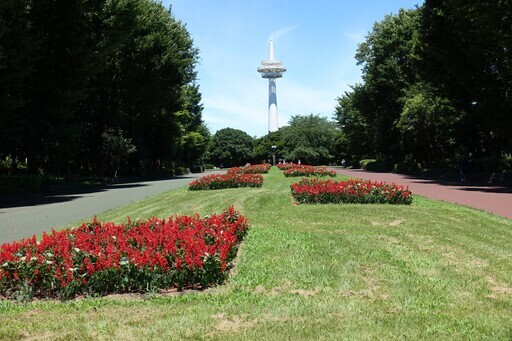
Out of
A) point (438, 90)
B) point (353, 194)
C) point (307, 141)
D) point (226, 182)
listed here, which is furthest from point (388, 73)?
point (307, 141)

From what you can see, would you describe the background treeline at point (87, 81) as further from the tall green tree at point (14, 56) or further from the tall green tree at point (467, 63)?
the tall green tree at point (467, 63)

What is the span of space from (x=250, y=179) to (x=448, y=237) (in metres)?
15.1

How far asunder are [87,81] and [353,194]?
2030 centimetres

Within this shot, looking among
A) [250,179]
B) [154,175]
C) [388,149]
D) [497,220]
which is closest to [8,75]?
[250,179]

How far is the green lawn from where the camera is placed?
414 centimetres

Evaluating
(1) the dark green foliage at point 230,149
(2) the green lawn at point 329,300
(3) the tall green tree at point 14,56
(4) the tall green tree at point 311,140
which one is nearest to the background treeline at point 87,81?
(3) the tall green tree at point 14,56

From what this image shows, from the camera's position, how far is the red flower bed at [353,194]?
14289 mm

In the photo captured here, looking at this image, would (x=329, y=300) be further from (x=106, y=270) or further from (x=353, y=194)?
(x=353, y=194)

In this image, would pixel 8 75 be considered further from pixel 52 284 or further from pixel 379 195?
pixel 52 284

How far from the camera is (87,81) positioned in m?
28.5

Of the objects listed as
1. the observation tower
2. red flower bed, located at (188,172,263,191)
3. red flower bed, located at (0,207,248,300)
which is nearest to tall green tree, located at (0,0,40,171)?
red flower bed, located at (188,172,263,191)

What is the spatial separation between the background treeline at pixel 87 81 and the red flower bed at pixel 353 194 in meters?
14.3

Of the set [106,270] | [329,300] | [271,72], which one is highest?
[271,72]

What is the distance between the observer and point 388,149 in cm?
5022
